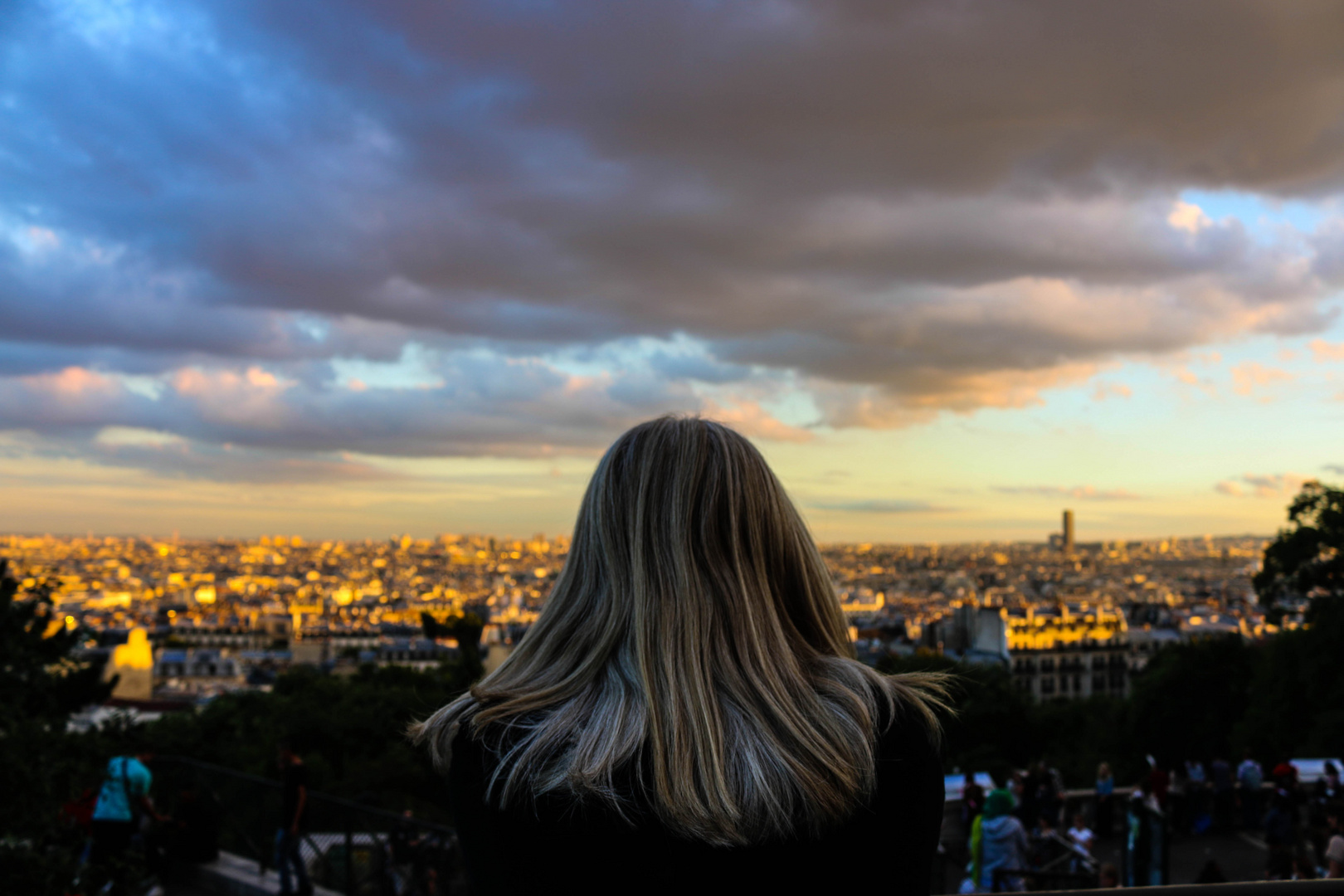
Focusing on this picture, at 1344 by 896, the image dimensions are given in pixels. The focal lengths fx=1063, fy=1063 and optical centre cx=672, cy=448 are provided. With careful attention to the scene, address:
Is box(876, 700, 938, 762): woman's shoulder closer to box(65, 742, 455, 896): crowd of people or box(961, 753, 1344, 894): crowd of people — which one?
box(961, 753, 1344, 894): crowd of people

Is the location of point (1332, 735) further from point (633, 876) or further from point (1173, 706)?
point (633, 876)

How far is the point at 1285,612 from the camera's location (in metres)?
26.1

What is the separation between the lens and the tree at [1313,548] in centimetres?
2559

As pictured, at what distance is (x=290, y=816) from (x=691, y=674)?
26.7ft

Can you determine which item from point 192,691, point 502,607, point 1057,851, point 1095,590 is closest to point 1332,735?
point 1057,851

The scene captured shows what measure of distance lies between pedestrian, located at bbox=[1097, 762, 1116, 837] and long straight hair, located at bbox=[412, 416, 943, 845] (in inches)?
480

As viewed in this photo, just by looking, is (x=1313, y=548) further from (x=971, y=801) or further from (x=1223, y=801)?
(x=971, y=801)

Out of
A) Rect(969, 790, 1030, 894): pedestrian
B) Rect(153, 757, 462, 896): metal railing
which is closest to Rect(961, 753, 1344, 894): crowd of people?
Rect(969, 790, 1030, 894): pedestrian

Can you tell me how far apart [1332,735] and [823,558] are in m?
25.5

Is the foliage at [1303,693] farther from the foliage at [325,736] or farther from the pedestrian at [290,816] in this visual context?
the foliage at [325,736]

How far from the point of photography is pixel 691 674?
1.40m

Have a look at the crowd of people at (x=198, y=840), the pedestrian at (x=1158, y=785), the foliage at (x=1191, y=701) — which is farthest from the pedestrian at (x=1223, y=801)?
the foliage at (x=1191, y=701)

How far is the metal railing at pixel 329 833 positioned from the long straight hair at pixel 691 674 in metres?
6.65

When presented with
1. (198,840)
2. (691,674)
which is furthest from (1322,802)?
(691,674)
